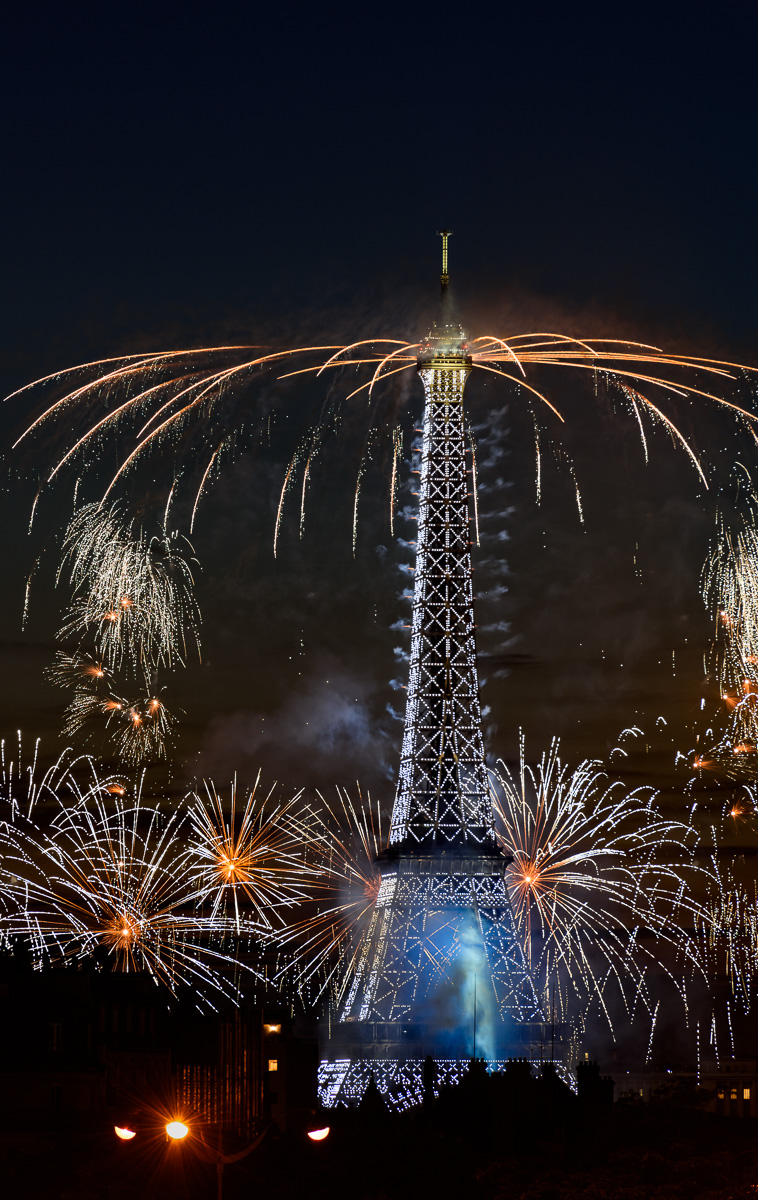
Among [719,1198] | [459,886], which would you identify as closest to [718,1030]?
[459,886]

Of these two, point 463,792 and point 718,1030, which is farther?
point 718,1030

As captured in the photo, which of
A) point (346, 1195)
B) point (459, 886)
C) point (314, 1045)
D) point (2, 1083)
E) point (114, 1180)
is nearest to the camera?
point (114, 1180)

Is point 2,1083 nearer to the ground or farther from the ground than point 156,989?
nearer to the ground

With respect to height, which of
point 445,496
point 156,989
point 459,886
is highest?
point 445,496

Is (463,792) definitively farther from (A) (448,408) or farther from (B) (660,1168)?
(B) (660,1168)

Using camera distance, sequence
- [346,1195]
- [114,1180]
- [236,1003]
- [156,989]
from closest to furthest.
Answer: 1. [114,1180]
2. [346,1195]
3. [236,1003]
4. [156,989]

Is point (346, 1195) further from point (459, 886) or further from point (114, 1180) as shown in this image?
point (459, 886)

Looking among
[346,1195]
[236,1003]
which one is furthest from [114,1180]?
[236,1003]
